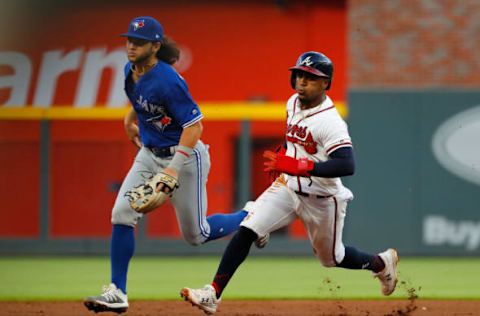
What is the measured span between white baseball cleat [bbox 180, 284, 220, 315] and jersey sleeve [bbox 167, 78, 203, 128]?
1.05 m

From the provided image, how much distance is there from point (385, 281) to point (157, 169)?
1.75 meters

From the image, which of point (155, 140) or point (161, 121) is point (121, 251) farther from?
point (161, 121)

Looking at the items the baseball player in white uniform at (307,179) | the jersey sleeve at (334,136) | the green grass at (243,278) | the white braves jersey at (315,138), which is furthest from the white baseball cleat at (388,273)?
the jersey sleeve at (334,136)

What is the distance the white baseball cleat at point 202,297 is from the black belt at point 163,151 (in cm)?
97

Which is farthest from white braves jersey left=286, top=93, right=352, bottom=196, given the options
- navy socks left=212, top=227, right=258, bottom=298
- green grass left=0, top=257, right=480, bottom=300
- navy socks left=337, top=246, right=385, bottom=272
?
green grass left=0, top=257, right=480, bottom=300

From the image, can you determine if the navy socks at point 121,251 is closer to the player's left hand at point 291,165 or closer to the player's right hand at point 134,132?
the player's right hand at point 134,132

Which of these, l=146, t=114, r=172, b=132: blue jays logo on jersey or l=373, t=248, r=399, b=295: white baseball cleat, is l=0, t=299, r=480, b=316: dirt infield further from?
l=146, t=114, r=172, b=132: blue jays logo on jersey

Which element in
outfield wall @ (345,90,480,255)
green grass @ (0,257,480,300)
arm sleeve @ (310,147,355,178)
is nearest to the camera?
arm sleeve @ (310,147,355,178)

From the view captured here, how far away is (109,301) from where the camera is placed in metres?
6.38

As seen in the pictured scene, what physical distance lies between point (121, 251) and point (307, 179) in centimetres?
126

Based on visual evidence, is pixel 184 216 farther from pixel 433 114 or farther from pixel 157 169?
pixel 433 114

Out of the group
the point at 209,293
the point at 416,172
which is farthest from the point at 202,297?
the point at 416,172

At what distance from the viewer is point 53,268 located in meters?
11.8

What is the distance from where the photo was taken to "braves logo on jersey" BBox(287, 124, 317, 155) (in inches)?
252
